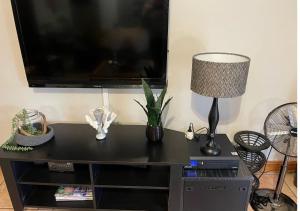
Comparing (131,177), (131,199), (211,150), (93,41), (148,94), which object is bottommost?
(131,199)

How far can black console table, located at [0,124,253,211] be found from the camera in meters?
1.34

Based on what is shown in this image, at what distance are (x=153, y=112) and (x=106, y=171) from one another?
0.49 metres

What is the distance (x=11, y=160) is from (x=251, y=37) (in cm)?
168

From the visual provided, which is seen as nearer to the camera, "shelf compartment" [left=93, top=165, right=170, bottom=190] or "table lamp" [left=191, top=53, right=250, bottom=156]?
"table lamp" [left=191, top=53, right=250, bottom=156]

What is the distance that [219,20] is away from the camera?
151cm

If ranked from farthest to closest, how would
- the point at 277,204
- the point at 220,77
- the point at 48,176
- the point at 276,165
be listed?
the point at 276,165
the point at 277,204
the point at 48,176
the point at 220,77

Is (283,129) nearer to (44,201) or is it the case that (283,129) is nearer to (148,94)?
(148,94)

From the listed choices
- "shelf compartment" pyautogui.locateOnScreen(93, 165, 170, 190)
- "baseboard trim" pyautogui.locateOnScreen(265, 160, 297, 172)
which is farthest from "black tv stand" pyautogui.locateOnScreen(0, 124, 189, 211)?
"baseboard trim" pyautogui.locateOnScreen(265, 160, 297, 172)

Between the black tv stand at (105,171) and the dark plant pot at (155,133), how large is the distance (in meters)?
0.04

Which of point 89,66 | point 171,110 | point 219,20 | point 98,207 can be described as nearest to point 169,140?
point 171,110

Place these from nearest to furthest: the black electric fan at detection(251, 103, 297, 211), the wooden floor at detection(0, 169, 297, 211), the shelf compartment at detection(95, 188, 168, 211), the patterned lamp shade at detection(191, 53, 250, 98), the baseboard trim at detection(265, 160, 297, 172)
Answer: the patterned lamp shade at detection(191, 53, 250, 98)
the black electric fan at detection(251, 103, 297, 211)
the shelf compartment at detection(95, 188, 168, 211)
the wooden floor at detection(0, 169, 297, 211)
the baseboard trim at detection(265, 160, 297, 172)

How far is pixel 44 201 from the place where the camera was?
1515 mm

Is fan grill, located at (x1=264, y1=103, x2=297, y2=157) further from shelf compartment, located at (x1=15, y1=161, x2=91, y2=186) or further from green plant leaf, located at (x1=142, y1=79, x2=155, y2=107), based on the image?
shelf compartment, located at (x1=15, y1=161, x2=91, y2=186)

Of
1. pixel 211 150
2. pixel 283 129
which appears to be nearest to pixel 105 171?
pixel 211 150
